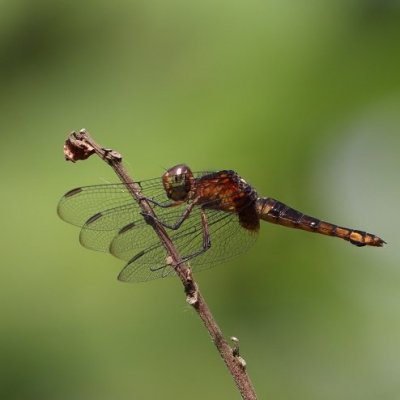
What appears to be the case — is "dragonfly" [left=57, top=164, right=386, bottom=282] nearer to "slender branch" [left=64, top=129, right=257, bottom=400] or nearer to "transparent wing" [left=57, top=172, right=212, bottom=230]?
"transparent wing" [left=57, top=172, right=212, bottom=230]

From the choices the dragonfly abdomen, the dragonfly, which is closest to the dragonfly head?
the dragonfly

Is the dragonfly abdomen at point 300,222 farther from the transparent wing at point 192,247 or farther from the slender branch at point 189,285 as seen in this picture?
the slender branch at point 189,285

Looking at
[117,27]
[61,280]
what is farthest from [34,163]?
[117,27]

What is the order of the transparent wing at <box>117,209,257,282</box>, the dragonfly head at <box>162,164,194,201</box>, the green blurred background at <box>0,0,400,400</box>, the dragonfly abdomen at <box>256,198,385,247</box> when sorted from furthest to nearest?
the green blurred background at <box>0,0,400,400</box>, the dragonfly abdomen at <box>256,198,385,247</box>, the dragonfly head at <box>162,164,194,201</box>, the transparent wing at <box>117,209,257,282</box>

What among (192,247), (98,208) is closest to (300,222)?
(192,247)

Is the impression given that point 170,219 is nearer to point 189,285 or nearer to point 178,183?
point 178,183

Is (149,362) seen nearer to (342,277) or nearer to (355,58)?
(342,277)
